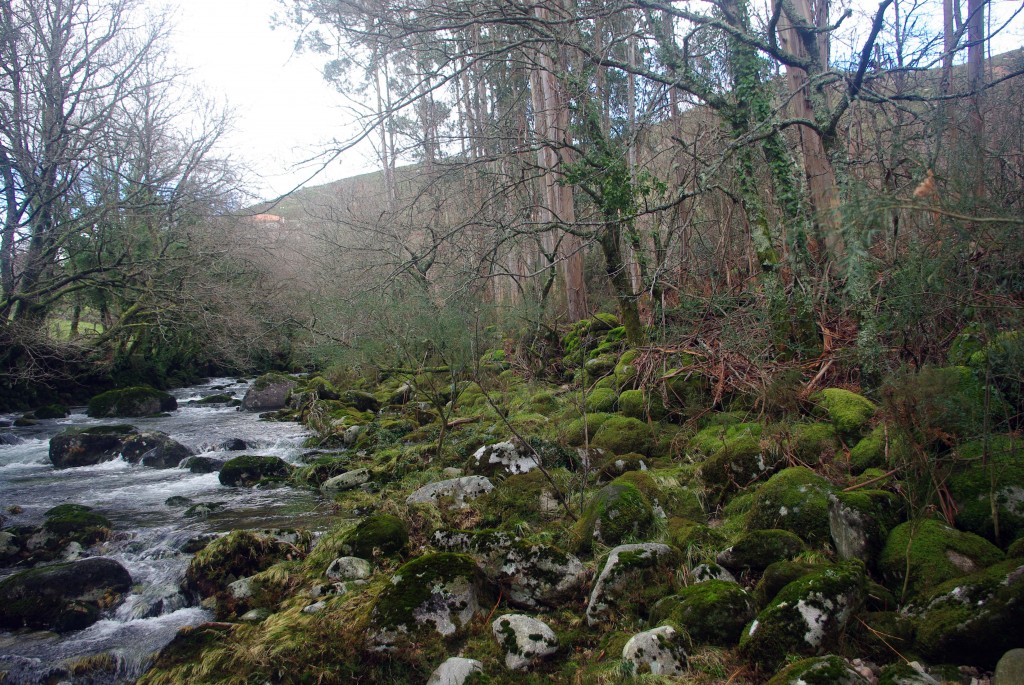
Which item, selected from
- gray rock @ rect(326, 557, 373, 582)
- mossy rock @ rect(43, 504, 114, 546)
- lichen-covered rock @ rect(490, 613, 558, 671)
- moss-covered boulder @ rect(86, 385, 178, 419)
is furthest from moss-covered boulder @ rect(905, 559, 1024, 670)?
moss-covered boulder @ rect(86, 385, 178, 419)

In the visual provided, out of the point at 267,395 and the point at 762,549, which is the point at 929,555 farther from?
the point at 267,395

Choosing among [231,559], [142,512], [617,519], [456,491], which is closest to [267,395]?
[142,512]

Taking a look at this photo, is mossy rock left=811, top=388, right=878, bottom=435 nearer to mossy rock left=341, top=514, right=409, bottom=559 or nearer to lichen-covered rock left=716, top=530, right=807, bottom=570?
lichen-covered rock left=716, top=530, right=807, bottom=570

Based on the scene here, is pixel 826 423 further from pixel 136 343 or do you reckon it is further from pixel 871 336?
pixel 136 343

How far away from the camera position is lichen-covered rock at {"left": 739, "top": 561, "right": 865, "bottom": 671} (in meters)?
3.26

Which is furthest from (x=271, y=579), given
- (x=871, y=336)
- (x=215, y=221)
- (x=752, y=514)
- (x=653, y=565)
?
(x=215, y=221)

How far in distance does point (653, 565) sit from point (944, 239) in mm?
2957

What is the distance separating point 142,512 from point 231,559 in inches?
126

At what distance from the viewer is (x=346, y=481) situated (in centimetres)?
892

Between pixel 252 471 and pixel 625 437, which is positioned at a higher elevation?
pixel 625 437

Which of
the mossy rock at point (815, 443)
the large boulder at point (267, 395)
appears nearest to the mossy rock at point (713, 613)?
the mossy rock at point (815, 443)

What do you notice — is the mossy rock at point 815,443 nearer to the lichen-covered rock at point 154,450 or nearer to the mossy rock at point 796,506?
the mossy rock at point 796,506

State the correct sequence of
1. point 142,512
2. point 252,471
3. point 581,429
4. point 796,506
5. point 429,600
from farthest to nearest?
point 252,471 → point 142,512 → point 581,429 → point 796,506 → point 429,600

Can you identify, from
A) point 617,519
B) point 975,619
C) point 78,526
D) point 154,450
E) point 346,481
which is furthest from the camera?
point 154,450
